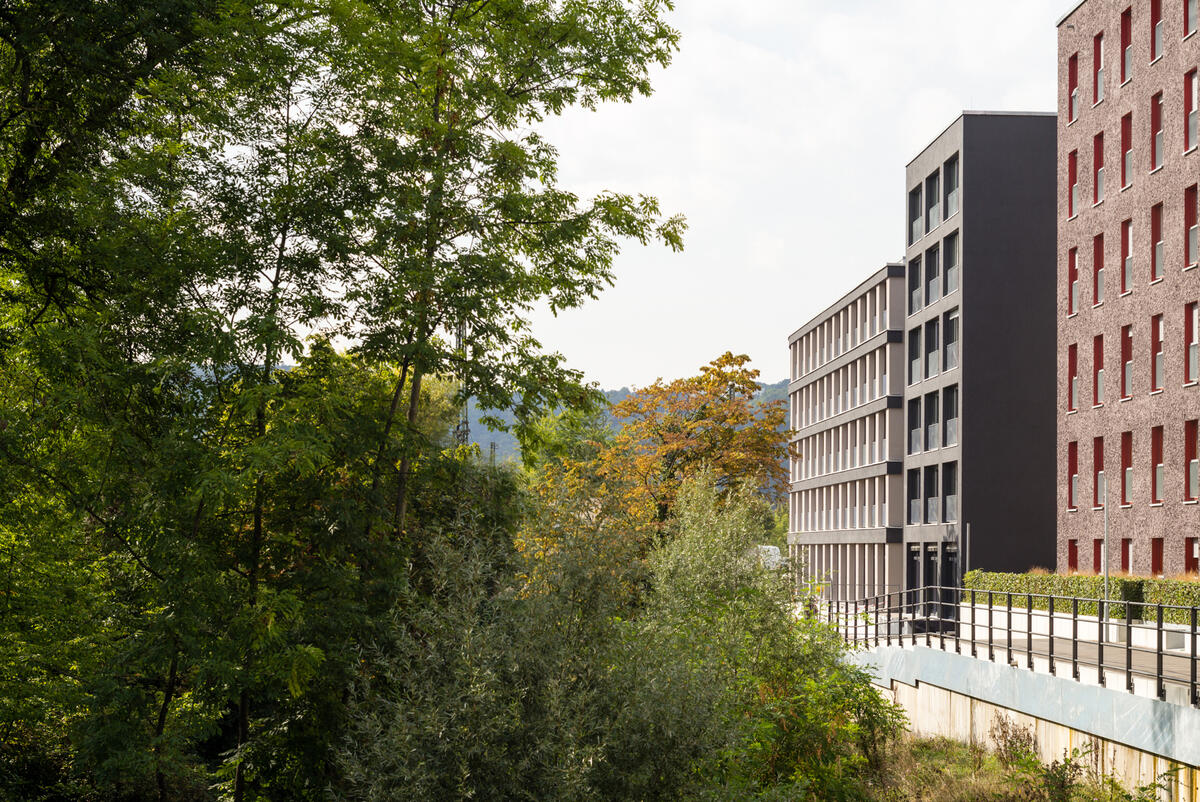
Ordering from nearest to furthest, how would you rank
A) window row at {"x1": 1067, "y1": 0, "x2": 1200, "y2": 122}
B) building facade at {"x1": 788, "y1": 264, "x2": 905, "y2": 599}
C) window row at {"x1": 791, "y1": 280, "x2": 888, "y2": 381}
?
1. window row at {"x1": 1067, "y1": 0, "x2": 1200, "y2": 122}
2. building facade at {"x1": 788, "y1": 264, "x2": 905, "y2": 599}
3. window row at {"x1": 791, "y1": 280, "x2": 888, "y2": 381}

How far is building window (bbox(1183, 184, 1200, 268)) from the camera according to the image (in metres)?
31.9

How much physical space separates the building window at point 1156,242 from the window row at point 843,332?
89.4ft

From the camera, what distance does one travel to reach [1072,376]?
1523 inches

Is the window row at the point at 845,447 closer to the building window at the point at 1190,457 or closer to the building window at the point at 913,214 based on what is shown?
the building window at the point at 913,214

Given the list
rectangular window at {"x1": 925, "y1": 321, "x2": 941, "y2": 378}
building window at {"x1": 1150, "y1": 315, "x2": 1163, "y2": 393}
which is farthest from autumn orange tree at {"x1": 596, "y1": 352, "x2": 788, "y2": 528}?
building window at {"x1": 1150, "y1": 315, "x2": 1163, "y2": 393}

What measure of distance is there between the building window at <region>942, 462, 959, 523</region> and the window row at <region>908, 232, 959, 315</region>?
7.06 metres

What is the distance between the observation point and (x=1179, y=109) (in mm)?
32531

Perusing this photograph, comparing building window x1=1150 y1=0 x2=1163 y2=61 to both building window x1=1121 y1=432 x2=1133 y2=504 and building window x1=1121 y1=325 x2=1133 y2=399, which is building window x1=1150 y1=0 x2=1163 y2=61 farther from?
building window x1=1121 y1=432 x2=1133 y2=504

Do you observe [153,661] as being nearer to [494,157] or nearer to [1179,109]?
[494,157]

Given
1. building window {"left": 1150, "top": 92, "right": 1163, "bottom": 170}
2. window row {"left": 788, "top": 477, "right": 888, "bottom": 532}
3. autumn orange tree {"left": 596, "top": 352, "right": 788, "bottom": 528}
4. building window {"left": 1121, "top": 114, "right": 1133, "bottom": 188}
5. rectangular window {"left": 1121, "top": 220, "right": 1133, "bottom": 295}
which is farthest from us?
window row {"left": 788, "top": 477, "right": 888, "bottom": 532}

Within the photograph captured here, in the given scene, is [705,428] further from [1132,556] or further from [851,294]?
[851,294]

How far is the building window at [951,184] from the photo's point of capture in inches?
1945

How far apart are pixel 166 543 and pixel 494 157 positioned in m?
6.20

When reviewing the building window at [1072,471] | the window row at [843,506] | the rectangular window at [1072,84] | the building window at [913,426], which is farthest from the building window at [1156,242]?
the window row at [843,506]
